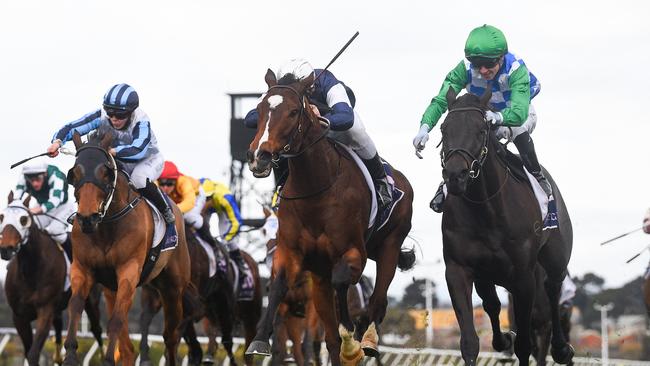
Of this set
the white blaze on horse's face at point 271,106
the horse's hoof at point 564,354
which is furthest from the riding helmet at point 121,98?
the horse's hoof at point 564,354

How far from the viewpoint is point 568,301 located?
1789 centimetres

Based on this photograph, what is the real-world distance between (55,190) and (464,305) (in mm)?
6905

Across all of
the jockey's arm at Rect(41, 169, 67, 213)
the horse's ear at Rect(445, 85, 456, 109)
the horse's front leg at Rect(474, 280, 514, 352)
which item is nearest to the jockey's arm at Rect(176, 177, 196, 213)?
the jockey's arm at Rect(41, 169, 67, 213)

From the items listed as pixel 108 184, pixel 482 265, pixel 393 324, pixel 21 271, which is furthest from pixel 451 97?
pixel 393 324

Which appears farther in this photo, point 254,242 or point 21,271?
point 254,242

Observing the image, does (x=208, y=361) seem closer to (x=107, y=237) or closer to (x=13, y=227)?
(x=13, y=227)

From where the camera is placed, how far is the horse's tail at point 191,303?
15.1 meters

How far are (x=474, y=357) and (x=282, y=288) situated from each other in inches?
55.3

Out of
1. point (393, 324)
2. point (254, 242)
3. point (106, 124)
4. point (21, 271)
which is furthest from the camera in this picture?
point (254, 242)

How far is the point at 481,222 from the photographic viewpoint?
10031 mm

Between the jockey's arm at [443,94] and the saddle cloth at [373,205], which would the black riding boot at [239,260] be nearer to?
the saddle cloth at [373,205]

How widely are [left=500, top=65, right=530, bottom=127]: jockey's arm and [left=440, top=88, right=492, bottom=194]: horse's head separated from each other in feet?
1.10

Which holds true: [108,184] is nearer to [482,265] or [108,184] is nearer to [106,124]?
[106,124]

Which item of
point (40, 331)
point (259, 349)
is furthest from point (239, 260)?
point (259, 349)
